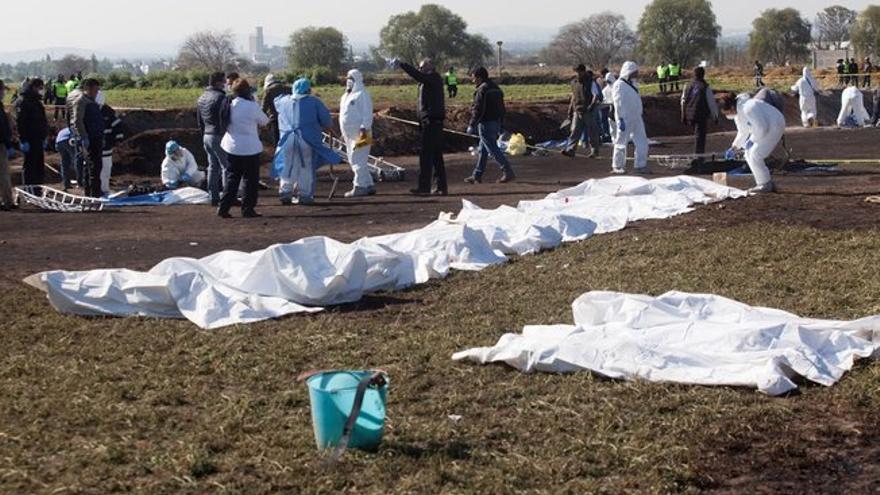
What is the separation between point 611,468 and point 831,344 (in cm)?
217

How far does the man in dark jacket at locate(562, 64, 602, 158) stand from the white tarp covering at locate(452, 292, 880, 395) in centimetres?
1476

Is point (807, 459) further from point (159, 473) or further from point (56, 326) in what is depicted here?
point (56, 326)

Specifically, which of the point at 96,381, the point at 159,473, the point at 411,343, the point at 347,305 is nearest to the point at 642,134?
the point at 347,305

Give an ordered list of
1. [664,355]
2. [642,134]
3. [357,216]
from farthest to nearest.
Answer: [642,134], [357,216], [664,355]

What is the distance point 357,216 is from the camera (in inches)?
551

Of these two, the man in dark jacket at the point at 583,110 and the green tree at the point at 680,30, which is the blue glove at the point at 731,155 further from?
the green tree at the point at 680,30

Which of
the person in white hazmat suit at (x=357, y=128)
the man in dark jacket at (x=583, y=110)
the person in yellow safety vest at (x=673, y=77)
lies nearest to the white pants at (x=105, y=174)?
the person in white hazmat suit at (x=357, y=128)

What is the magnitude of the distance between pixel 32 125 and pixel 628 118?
889 cm

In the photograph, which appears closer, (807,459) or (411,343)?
(807,459)

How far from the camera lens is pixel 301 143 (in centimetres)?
1508

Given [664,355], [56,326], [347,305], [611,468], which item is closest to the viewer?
[611,468]

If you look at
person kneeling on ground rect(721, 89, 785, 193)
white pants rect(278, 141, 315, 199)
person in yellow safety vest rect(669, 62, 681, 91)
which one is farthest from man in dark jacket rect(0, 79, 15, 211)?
person in yellow safety vest rect(669, 62, 681, 91)

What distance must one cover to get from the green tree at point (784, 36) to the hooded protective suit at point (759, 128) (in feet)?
289

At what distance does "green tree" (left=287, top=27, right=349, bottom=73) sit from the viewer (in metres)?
92.9
